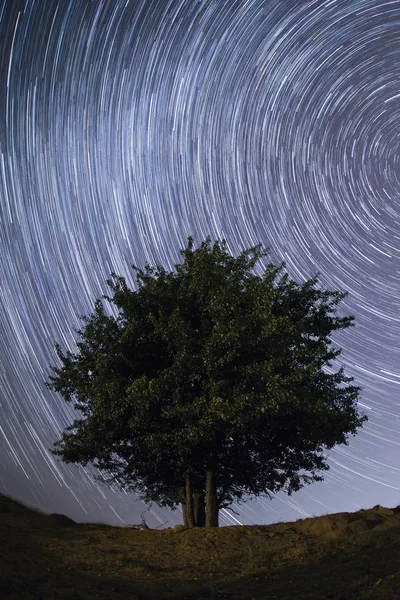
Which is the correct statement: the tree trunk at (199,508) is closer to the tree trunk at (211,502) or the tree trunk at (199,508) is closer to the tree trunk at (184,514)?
the tree trunk at (184,514)

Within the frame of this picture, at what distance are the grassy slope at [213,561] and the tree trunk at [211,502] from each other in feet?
5.48

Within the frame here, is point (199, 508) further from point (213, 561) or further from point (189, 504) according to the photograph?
point (213, 561)

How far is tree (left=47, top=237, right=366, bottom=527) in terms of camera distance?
16.1 meters

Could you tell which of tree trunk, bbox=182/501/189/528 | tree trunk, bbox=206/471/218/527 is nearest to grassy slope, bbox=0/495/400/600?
tree trunk, bbox=182/501/189/528

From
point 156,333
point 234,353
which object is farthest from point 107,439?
point 234,353

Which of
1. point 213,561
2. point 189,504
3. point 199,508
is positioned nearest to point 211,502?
point 189,504

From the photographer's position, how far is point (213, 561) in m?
13.6

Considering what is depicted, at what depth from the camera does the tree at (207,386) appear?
52.7 ft

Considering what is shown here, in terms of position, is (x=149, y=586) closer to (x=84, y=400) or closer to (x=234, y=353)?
(x=234, y=353)

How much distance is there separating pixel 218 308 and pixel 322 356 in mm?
4191

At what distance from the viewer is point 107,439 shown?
17656mm

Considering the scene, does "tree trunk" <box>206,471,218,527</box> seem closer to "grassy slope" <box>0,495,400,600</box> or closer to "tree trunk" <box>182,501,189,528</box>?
"tree trunk" <box>182,501,189,528</box>

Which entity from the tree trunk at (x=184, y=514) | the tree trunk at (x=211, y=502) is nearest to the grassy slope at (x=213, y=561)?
the tree trunk at (x=184, y=514)

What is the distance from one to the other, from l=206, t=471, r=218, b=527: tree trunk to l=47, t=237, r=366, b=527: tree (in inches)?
1.7
